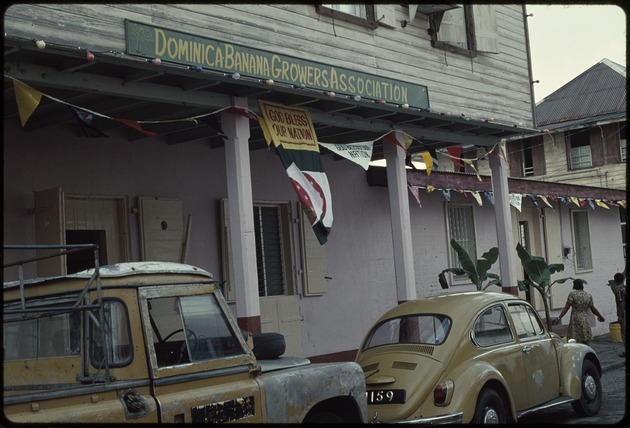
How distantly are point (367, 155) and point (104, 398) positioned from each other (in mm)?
7840

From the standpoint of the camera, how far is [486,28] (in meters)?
15.0

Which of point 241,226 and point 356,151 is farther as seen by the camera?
point 356,151

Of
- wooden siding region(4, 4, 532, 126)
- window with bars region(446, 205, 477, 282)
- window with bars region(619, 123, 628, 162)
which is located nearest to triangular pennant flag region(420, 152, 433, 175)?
wooden siding region(4, 4, 532, 126)

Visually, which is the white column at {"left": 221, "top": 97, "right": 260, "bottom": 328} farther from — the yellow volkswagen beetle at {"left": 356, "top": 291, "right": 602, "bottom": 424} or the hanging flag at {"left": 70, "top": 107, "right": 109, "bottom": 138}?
the hanging flag at {"left": 70, "top": 107, "right": 109, "bottom": 138}

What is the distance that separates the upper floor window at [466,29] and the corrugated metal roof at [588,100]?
20.6m

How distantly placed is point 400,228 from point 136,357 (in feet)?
27.1

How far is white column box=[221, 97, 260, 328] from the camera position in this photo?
400 inches

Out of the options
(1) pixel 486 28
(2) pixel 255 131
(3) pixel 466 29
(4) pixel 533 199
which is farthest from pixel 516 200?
(2) pixel 255 131

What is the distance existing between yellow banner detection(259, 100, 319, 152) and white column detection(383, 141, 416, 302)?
7.89 feet

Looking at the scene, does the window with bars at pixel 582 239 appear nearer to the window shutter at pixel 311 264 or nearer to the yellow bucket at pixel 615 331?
the yellow bucket at pixel 615 331

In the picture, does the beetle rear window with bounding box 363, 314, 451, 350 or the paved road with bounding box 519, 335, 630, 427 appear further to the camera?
the paved road with bounding box 519, 335, 630, 427

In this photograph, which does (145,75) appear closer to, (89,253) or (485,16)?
(89,253)

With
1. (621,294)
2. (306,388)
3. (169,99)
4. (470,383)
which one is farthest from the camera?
(621,294)

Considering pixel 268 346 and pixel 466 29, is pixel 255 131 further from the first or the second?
pixel 268 346
